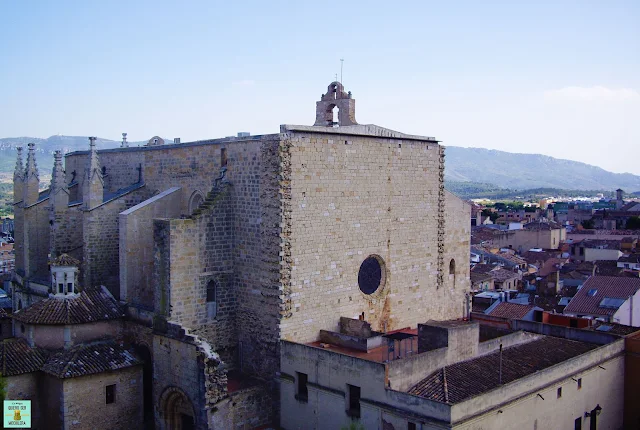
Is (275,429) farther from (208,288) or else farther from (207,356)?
(208,288)

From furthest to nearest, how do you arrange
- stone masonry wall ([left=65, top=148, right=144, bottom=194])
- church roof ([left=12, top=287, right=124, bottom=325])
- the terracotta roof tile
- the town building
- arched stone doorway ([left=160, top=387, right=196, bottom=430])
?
the terracotta roof tile
the town building
stone masonry wall ([left=65, top=148, right=144, bottom=194])
church roof ([left=12, top=287, right=124, bottom=325])
arched stone doorway ([left=160, top=387, right=196, bottom=430])

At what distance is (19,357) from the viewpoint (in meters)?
22.7

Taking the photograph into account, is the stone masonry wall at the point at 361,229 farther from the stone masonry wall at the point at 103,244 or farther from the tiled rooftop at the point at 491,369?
the stone masonry wall at the point at 103,244

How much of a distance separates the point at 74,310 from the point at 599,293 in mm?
29365

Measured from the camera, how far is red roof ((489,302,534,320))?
32781mm

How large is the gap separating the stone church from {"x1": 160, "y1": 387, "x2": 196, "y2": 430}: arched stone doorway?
68 millimetres

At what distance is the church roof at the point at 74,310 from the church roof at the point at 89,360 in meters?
1.02

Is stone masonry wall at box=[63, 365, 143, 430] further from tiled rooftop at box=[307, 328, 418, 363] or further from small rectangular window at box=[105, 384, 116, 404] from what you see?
tiled rooftop at box=[307, 328, 418, 363]

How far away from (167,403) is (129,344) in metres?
3.00

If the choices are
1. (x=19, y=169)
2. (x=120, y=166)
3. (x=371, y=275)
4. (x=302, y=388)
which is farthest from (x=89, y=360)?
(x=19, y=169)

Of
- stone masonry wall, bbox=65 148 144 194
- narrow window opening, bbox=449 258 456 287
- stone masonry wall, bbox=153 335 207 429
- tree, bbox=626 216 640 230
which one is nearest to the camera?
stone masonry wall, bbox=153 335 207 429

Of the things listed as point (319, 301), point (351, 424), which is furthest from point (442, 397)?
point (319, 301)

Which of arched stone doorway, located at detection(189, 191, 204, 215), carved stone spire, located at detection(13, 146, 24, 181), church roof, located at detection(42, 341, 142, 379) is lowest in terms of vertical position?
church roof, located at detection(42, 341, 142, 379)

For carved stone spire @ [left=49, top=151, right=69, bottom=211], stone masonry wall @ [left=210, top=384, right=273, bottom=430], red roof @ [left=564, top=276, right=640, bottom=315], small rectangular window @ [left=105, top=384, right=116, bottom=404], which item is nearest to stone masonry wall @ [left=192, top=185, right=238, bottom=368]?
stone masonry wall @ [left=210, top=384, right=273, bottom=430]
